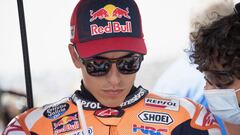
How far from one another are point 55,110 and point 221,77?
0.73 m

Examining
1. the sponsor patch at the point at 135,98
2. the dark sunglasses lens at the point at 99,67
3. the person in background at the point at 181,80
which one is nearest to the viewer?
the dark sunglasses lens at the point at 99,67

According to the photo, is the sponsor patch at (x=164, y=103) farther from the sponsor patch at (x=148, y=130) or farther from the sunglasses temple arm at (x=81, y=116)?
the sunglasses temple arm at (x=81, y=116)

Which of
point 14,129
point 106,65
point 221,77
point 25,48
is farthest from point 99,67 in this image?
point 221,77

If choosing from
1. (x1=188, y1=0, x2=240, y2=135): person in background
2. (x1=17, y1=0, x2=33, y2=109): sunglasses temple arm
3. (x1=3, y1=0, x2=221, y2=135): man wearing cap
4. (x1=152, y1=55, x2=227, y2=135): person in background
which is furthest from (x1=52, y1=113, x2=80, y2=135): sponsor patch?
(x1=152, y1=55, x2=227, y2=135): person in background

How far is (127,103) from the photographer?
5.90 ft

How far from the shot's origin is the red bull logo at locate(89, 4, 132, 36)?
174 cm

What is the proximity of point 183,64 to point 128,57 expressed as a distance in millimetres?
1435

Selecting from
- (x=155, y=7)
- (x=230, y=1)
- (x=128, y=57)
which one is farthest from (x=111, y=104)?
(x=155, y=7)

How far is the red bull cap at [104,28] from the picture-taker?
1719mm

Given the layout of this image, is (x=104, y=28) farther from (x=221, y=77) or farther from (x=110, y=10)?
(x=221, y=77)

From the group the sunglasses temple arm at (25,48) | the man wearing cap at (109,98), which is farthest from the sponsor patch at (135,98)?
the sunglasses temple arm at (25,48)

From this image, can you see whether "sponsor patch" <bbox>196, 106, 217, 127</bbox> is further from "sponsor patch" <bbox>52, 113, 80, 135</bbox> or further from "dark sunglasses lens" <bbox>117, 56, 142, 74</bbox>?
"sponsor patch" <bbox>52, 113, 80, 135</bbox>

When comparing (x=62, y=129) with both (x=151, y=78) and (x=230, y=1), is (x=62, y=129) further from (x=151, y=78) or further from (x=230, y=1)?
(x=151, y=78)

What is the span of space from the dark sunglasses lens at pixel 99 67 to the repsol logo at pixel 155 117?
0.24 meters
